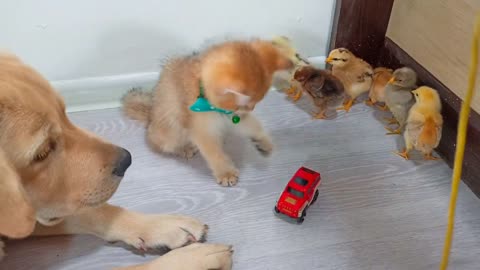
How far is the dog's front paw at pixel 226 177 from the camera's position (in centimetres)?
127

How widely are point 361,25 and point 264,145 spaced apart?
0.55 m

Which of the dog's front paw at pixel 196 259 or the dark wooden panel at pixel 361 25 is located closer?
the dog's front paw at pixel 196 259

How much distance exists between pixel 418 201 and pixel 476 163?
7.1 inches

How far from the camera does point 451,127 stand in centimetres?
135

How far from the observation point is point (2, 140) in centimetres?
77

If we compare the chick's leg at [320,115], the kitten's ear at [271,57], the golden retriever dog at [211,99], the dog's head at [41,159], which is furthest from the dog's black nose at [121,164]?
the chick's leg at [320,115]

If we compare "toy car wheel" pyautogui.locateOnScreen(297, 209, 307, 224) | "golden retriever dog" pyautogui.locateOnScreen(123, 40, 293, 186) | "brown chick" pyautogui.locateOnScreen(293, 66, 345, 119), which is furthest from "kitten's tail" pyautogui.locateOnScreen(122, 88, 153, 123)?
"toy car wheel" pyautogui.locateOnScreen(297, 209, 307, 224)

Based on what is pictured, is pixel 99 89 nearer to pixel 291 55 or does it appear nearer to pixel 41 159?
pixel 291 55

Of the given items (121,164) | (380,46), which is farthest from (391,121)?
(121,164)

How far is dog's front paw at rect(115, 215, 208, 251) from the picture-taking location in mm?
1069

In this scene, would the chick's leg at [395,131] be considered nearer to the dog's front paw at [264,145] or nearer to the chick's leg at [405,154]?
the chick's leg at [405,154]

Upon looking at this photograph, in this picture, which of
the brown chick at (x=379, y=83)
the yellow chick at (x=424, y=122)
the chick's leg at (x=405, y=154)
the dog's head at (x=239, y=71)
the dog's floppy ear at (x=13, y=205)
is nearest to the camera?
the dog's floppy ear at (x=13, y=205)

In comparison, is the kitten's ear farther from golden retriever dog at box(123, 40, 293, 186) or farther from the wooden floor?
the wooden floor

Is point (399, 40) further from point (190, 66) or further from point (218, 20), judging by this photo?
point (190, 66)
